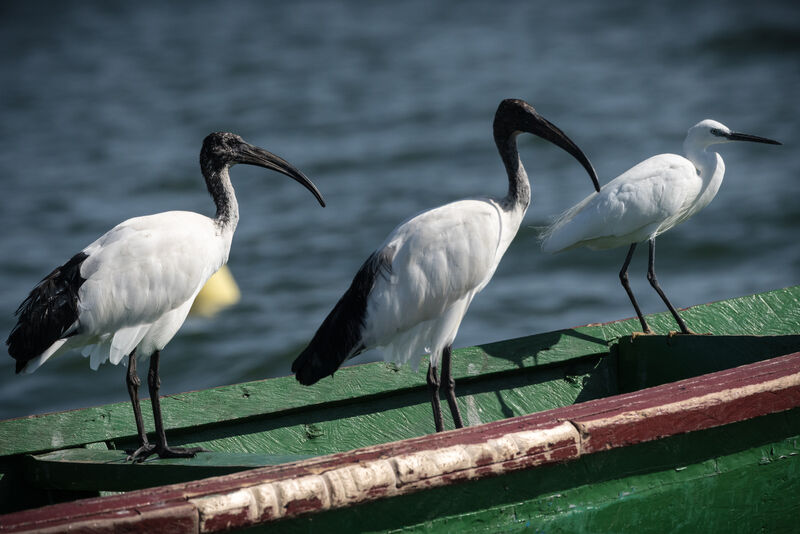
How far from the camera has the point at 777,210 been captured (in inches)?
638

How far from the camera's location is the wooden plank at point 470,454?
296cm

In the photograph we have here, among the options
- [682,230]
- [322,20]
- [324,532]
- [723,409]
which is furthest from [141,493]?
[322,20]

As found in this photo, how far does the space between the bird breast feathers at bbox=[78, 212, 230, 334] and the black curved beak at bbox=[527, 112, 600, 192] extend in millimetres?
1712

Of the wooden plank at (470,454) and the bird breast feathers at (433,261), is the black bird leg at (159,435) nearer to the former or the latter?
the bird breast feathers at (433,261)

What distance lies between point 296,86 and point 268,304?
35.5 feet

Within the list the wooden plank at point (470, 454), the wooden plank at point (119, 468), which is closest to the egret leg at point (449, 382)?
the wooden plank at point (119, 468)

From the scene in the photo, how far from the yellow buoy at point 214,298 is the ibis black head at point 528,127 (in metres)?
8.97

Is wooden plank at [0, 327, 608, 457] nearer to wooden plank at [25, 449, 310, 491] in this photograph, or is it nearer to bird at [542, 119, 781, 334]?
wooden plank at [25, 449, 310, 491]

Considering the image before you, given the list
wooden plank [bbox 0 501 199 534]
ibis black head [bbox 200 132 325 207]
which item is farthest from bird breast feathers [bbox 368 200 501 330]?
wooden plank [bbox 0 501 199 534]

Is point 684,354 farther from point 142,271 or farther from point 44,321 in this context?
point 44,321

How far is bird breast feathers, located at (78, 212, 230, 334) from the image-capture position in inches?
186

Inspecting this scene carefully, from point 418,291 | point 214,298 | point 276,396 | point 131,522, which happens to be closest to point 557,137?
point 418,291

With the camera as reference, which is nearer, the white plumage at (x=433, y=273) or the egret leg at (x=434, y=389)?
the white plumage at (x=433, y=273)

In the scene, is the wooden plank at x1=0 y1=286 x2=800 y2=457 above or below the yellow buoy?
below
